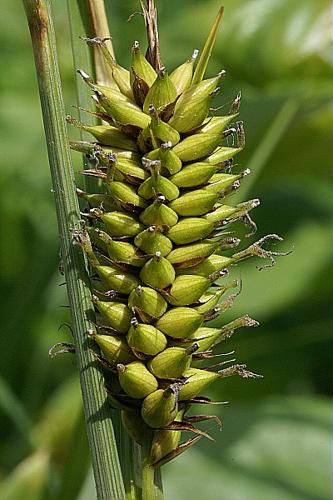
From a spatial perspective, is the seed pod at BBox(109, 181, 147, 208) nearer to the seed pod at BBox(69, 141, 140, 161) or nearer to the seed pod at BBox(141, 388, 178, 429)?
the seed pod at BBox(69, 141, 140, 161)

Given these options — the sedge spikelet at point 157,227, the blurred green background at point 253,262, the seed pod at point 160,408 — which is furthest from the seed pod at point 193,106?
the blurred green background at point 253,262

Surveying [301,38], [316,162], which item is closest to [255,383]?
[316,162]

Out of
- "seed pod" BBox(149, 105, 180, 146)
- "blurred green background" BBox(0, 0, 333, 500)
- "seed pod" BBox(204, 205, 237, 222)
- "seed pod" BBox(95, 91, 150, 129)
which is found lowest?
"blurred green background" BBox(0, 0, 333, 500)

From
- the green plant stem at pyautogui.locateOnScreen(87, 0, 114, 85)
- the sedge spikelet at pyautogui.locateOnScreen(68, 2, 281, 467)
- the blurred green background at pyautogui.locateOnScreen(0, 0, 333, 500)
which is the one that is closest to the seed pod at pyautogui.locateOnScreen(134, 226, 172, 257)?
the sedge spikelet at pyautogui.locateOnScreen(68, 2, 281, 467)

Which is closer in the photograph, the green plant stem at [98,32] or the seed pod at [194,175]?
the seed pod at [194,175]

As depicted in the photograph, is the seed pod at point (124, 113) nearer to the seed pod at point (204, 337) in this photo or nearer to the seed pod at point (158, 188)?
the seed pod at point (158, 188)

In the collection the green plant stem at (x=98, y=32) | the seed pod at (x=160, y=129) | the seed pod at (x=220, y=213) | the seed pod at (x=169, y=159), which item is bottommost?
the seed pod at (x=220, y=213)

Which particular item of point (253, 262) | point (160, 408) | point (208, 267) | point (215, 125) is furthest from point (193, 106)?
point (253, 262)

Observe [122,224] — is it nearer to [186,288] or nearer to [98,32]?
[186,288]
